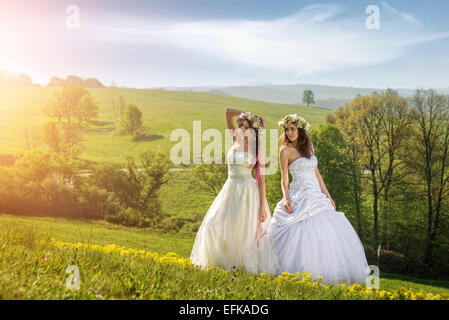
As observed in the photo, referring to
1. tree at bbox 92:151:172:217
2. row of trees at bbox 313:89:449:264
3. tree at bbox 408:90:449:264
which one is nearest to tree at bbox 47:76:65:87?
tree at bbox 92:151:172:217

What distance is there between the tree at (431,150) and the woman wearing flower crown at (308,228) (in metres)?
25.4

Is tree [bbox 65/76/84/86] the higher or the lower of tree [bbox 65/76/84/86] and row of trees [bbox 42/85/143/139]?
the higher

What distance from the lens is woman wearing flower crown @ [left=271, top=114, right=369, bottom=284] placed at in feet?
23.5

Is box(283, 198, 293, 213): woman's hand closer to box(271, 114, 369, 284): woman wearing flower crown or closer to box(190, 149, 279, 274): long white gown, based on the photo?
box(271, 114, 369, 284): woman wearing flower crown

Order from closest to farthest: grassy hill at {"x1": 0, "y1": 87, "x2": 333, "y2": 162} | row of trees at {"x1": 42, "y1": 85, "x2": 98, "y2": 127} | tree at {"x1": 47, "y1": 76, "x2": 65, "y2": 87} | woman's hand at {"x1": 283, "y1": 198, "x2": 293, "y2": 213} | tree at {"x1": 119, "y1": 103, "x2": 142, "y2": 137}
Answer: woman's hand at {"x1": 283, "y1": 198, "x2": 293, "y2": 213} → grassy hill at {"x1": 0, "y1": 87, "x2": 333, "y2": 162} → tree at {"x1": 119, "y1": 103, "x2": 142, "y2": 137} → row of trees at {"x1": 42, "y1": 85, "x2": 98, "y2": 127} → tree at {"x1": 47, "y1": 76, "x2": 65, "y2": 87}

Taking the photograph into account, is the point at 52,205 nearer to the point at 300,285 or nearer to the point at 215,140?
the point at 215,140

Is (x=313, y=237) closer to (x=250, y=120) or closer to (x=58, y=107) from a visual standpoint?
(x=250, y=120)

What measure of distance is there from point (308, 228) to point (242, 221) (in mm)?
1426

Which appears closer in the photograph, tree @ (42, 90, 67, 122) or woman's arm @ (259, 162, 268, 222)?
woman's arm @ (259, 162, 268, 222)

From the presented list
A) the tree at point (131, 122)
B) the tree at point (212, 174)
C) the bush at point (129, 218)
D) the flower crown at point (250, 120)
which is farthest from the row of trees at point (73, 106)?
the flower crown at point (250, 120)

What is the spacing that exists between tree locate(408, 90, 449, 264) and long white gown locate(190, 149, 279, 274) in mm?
26653

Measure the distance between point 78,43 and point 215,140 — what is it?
23.1 m

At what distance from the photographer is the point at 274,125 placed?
58656mm

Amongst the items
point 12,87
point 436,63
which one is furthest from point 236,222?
point 12,87
